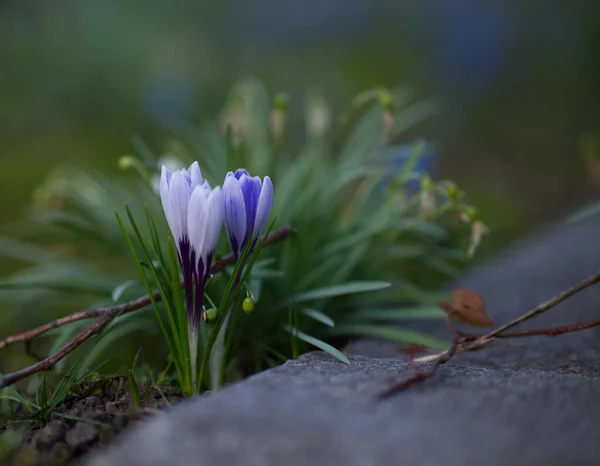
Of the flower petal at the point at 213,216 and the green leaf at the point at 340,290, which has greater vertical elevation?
the flower petal at the point at 213,216

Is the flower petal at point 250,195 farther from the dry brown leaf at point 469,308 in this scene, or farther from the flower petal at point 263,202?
the dry brown leaf at point 469,308

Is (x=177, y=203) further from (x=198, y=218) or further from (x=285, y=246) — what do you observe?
(x=285, y=246)

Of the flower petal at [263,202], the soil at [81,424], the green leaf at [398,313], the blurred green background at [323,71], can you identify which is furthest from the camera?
the blurred green background at [323,71]

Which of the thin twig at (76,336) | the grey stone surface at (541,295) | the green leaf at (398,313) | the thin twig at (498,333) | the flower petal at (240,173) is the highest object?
the flower petal at (240,173)

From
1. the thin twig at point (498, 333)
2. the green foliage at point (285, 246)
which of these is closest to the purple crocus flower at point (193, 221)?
the green foliage at point (285, 246)

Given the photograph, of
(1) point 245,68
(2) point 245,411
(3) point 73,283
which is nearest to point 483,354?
(2) point 245,411

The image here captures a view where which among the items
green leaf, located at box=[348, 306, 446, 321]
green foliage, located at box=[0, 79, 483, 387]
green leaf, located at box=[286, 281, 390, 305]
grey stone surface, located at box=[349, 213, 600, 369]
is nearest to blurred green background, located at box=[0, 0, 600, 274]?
grey stone surface, located at box=[349, 213, 600, 369]
